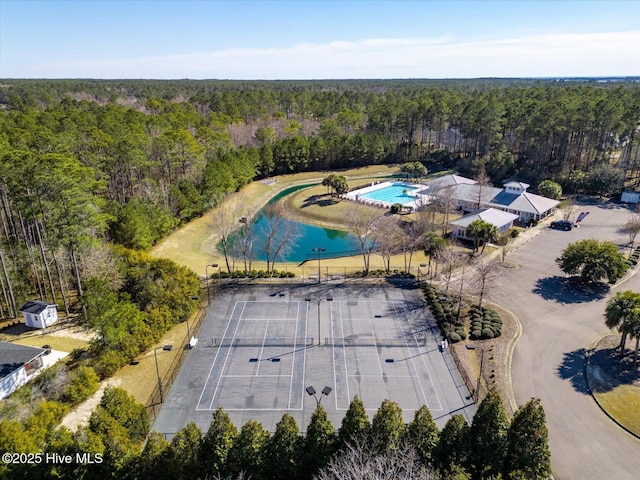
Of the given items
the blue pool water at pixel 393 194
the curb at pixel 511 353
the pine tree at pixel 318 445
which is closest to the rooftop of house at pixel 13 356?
the pine tree at pixel 318 445

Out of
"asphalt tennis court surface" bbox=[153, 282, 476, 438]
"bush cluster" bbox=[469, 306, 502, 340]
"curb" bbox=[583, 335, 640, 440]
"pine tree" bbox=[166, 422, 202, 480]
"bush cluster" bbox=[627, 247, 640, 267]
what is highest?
"pine tree" bbox=[166, 422, 202, 480]

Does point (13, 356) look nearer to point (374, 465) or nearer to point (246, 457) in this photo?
point (246, 457)

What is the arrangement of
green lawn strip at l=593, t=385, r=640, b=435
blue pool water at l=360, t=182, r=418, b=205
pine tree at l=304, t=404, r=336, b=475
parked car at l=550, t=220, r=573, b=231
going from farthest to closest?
blue pool water at l=360, t=182, r=418, b=205 → parked car at l=550, t=220, r=573, b=231 → green lawn strip at l=593, t=385, r=640, b=435 → pine tree at l=304, t=404, r=336, b=475

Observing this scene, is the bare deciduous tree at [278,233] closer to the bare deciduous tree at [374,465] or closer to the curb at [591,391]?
the bare deciduous tree at [374,465]

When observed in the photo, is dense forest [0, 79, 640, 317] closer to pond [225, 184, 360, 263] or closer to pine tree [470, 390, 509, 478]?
pond [225, 184, 360, 263]

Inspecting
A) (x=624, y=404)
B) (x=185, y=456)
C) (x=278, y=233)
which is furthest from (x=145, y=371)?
(x=624, y=404)

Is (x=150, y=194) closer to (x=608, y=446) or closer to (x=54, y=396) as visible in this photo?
(x=54, y=396)

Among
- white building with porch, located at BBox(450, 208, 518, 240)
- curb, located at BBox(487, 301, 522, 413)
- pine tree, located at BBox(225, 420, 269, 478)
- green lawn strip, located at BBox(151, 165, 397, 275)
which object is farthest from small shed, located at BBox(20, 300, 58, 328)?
white building with porch, located at BBox(450, 208, 518, 240)
